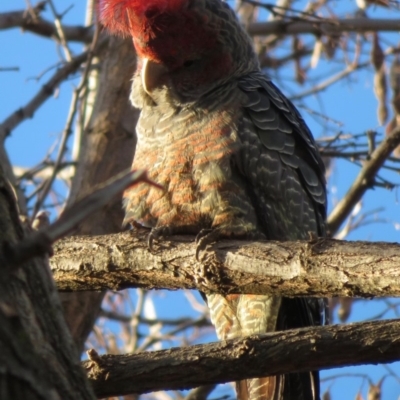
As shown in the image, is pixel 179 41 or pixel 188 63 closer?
pixel 179 41

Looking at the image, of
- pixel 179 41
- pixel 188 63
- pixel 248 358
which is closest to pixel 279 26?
pixel 188 63

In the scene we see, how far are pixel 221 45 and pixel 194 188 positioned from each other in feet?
4.49

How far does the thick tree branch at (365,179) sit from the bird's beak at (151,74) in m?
1.71

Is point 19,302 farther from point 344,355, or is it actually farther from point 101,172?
point 101,172

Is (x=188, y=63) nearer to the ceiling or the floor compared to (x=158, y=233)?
nearer to the ceiling

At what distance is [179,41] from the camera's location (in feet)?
18.6

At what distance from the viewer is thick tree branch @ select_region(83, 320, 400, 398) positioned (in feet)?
10.4

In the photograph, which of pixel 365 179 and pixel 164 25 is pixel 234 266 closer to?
pixel 365 179

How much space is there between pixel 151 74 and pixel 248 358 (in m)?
3.03

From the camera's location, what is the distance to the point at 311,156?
5.86m

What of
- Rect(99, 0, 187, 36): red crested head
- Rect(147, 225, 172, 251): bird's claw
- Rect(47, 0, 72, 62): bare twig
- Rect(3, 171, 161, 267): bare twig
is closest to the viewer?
Rect(3, 171, 161, 267): bare twig

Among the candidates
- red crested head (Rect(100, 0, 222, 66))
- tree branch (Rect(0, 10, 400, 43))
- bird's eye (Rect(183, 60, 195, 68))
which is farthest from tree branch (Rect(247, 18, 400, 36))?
bird's eye (Rect(183, 60, 195, 68))

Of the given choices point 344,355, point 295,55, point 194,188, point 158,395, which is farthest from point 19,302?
point 295,55

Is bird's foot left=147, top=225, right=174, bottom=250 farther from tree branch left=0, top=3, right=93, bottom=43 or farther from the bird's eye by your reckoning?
tree branch left=0, top=3, right=93, bottom=43
